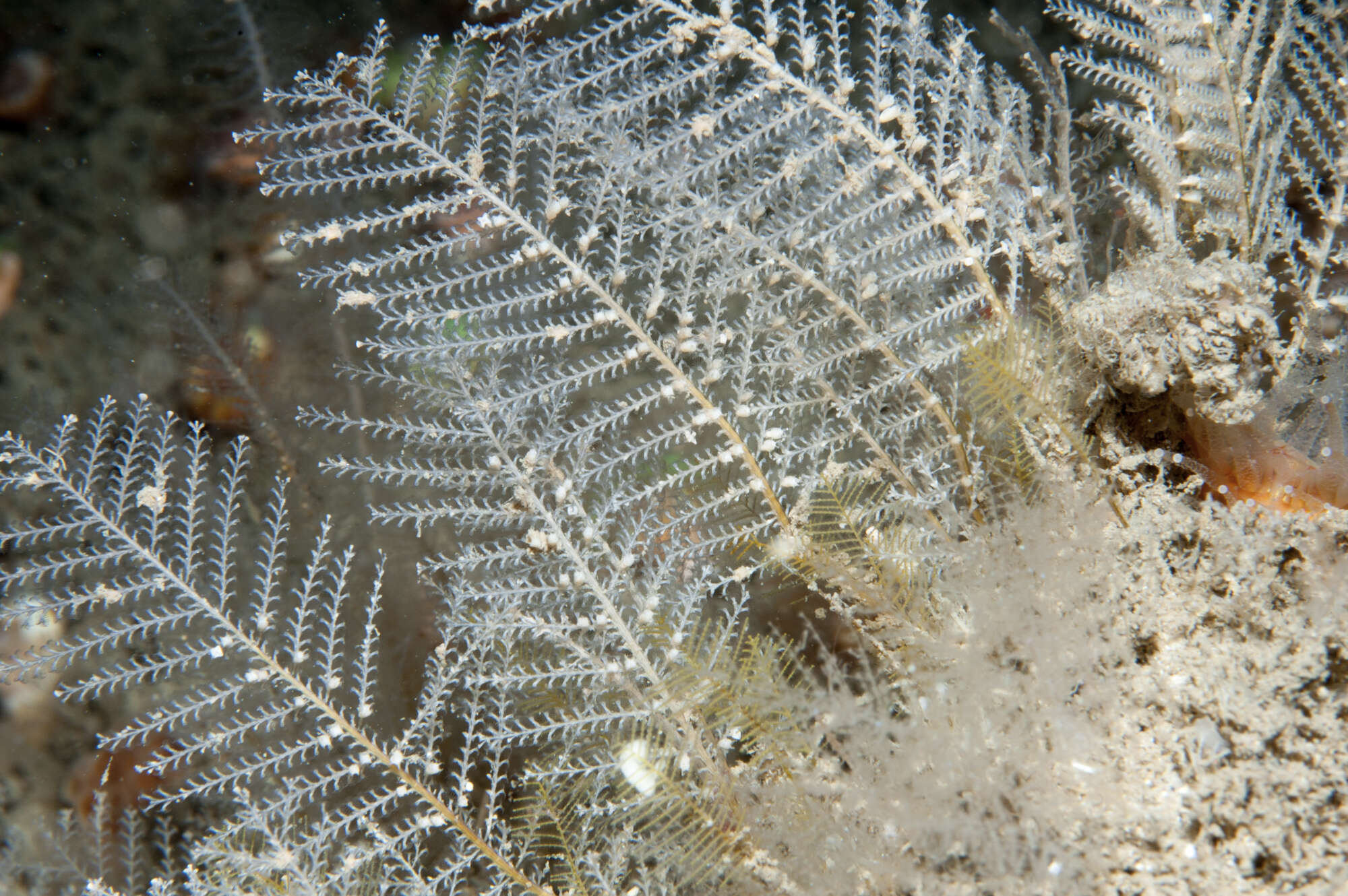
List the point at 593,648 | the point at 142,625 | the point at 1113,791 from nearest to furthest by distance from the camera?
the point at 1113,791, the point at 142,625, the point at 593,648

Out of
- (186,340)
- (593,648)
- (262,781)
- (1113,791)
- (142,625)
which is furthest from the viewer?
(262,781)

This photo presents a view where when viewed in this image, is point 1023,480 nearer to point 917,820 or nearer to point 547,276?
point 917,820

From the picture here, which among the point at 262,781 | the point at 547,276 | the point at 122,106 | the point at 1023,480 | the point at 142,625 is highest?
the point at 122,106

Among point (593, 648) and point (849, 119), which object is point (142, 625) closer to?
point (593, 648)

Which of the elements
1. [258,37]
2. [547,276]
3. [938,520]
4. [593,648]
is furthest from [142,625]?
[938,520]

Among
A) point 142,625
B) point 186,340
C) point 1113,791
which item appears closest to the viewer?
point 1113,791

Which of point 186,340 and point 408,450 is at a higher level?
point 186,340

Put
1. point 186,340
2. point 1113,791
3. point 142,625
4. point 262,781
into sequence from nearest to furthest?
point 1113,791, point 142,625, point 186,340, point 262,781

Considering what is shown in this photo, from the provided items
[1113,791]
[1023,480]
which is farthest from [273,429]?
[1113,791]

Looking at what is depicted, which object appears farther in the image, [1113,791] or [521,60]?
[521,60]
